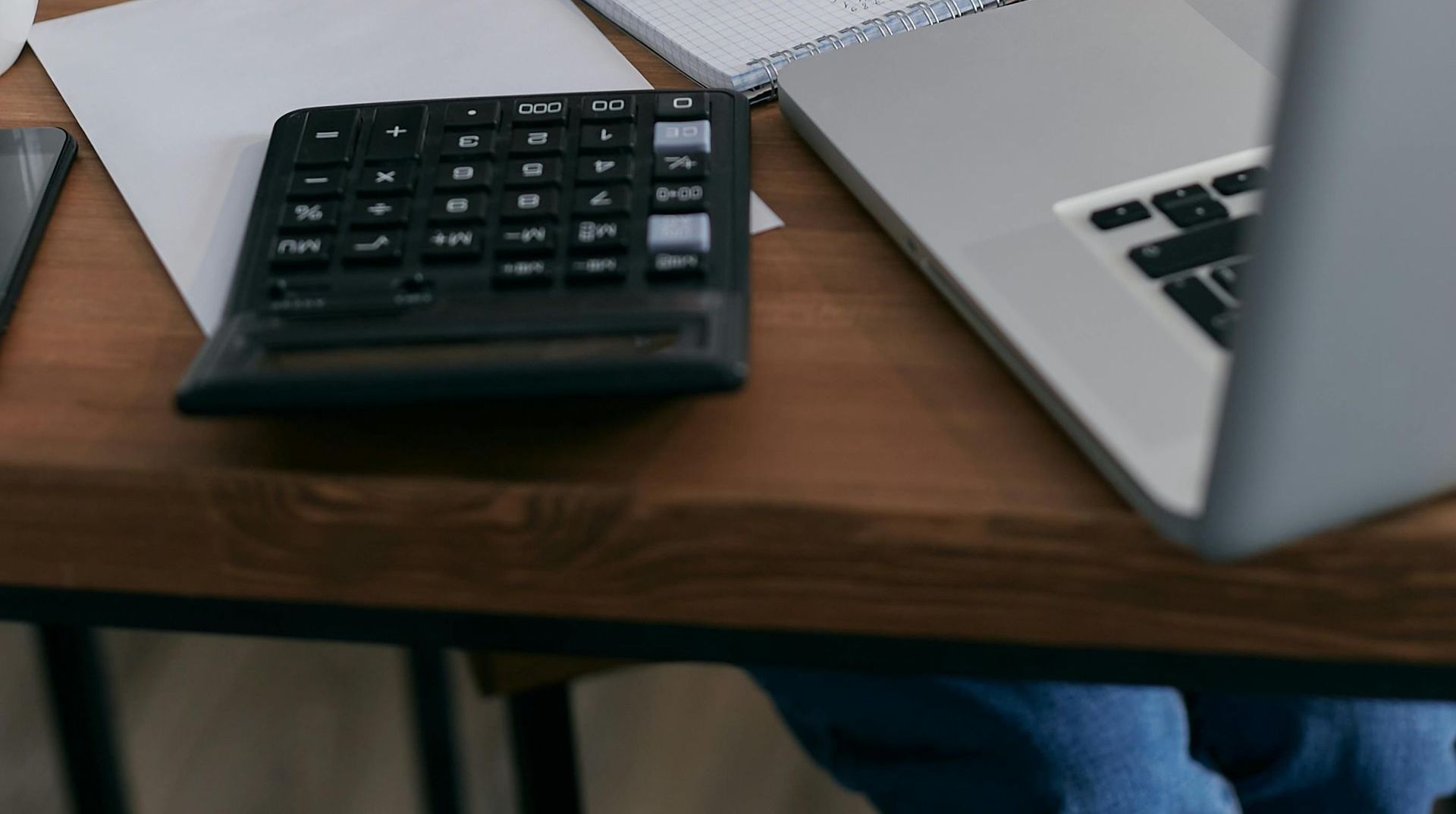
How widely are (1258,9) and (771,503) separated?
0.25 metres

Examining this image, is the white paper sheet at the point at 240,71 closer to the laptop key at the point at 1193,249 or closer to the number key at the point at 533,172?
the number key at the point at 533,172

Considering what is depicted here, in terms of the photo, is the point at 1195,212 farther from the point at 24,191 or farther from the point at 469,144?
the point at 24,191

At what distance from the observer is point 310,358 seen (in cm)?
31

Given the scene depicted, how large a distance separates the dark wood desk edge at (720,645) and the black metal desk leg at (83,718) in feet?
1.39

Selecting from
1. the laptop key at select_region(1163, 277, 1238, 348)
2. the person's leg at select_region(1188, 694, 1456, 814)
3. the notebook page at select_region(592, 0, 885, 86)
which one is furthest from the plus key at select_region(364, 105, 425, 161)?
the person's leg at select_region(1188, 694, 1456, 814)

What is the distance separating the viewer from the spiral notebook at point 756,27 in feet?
1.48

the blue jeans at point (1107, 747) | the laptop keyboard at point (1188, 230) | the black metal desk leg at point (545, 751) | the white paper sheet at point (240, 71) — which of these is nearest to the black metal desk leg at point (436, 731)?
Result: the black metal desk leg at point (545, 751)

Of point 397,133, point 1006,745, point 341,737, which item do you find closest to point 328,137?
point 397,133

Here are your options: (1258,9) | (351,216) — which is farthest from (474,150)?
(1258,9)

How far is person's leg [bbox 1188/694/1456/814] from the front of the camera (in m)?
0.56

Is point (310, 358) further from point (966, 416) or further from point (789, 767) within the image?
point (789, 767)

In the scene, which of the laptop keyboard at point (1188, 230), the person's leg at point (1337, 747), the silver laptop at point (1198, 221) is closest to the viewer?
the silver laptop at point (1198, 221)

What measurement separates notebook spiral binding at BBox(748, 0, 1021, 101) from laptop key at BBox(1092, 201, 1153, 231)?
0.13m

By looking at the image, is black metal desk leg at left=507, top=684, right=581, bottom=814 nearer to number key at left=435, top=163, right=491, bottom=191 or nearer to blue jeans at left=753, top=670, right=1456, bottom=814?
blue jeans at left=753, top=670, right=1456, bottom=814
